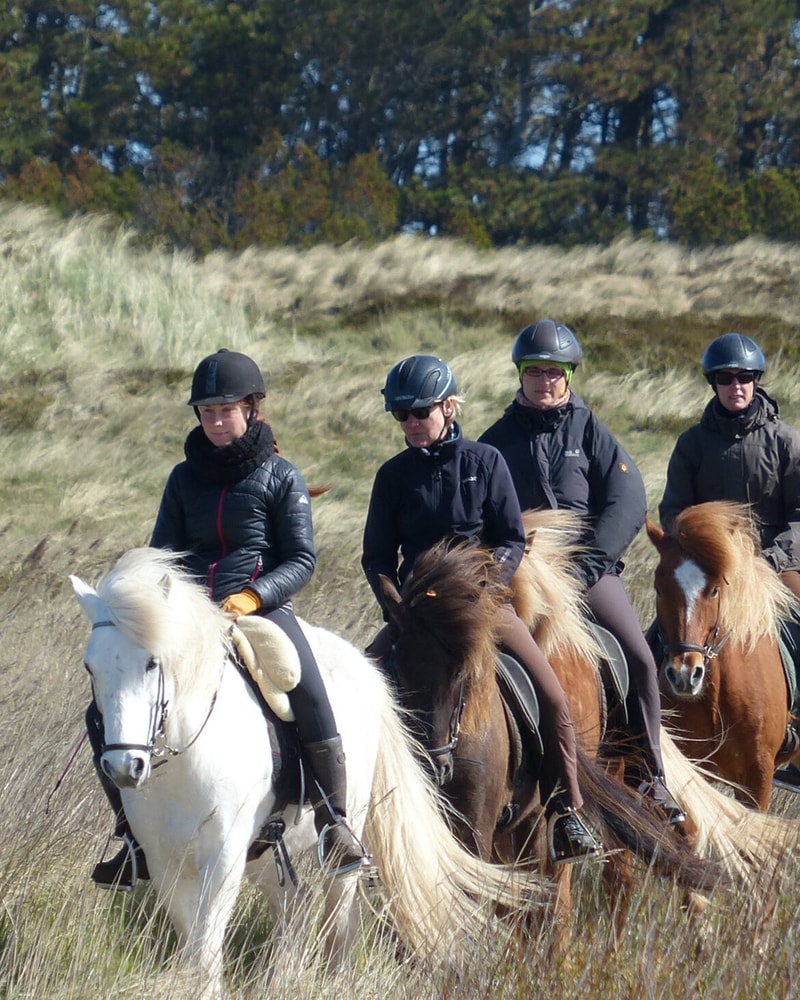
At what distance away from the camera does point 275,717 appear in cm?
444

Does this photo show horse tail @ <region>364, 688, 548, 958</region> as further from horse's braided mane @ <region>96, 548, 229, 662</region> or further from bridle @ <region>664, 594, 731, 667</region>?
bridle @ <region>664, 594, 731, 667</region>

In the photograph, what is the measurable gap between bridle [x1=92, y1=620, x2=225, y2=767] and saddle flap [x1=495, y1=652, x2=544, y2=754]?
1.39 metres

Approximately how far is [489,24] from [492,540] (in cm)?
2939

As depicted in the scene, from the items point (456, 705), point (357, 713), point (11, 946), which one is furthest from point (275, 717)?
point (11, 946)

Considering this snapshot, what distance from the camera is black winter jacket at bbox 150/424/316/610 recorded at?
4523 mm

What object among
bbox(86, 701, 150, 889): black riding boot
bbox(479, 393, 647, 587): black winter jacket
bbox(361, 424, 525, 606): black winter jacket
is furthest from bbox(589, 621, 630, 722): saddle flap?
bbox(86, 701, 150, 889): black riding boot

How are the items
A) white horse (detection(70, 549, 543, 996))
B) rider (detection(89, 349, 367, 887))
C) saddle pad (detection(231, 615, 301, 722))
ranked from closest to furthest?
white horse (detection(70, 549, 543, 996)) → saddle pad (detection(231, 615, 301, 722)) → rider (detection(89, 349, 367, 887))

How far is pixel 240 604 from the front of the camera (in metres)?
4.30

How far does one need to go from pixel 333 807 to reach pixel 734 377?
340 centimetres

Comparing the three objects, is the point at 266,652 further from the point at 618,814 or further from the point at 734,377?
the point at 734,377

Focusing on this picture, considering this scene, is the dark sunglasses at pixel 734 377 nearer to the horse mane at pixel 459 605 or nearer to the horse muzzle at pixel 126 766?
the horse mane at pixel 459 605

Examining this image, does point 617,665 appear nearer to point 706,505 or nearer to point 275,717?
point 706,505

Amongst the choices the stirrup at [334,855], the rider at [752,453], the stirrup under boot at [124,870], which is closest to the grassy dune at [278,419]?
the stirrup under boot at [124,870]

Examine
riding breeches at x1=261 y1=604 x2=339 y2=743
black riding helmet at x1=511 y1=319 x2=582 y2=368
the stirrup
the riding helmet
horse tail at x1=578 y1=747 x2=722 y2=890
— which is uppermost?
black riding helmet at x1=511 y1=319 x2=582 y2=368
